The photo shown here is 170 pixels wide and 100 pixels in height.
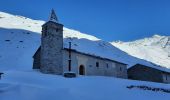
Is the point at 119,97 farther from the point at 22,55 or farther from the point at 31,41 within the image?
the point at 31,41

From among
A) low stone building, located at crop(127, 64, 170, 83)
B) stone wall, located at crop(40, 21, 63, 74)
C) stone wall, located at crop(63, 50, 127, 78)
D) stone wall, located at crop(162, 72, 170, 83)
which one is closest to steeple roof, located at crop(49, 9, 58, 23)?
stone wall, located at crop(40, 21, 63, 74)

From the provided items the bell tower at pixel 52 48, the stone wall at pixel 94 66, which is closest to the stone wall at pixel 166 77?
the stone wall at pixel 94 66

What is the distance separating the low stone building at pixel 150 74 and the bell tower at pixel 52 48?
19.3 metres

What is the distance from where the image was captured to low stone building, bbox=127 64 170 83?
1928 inches

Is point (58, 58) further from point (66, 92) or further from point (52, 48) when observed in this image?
point (66, 92)

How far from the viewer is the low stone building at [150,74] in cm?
4897

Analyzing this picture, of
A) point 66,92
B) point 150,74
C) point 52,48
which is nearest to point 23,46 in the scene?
point 52,48

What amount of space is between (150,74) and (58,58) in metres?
20.4

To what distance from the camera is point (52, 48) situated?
39.4m

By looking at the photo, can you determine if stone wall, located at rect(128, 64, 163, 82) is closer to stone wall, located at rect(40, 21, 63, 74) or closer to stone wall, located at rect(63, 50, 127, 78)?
stone wall, located at rect(63, 50, 127, 78)

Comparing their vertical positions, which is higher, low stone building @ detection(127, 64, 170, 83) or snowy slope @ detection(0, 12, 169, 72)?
snowy slope @ detection(0, 12, 169, 72)

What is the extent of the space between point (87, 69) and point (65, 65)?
18.7 feet

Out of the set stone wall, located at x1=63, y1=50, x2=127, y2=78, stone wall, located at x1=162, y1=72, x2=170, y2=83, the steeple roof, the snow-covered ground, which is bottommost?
the snow-covered ground

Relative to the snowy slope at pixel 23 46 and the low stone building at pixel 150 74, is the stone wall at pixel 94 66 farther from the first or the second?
the snowy slope at pixel 23 46
